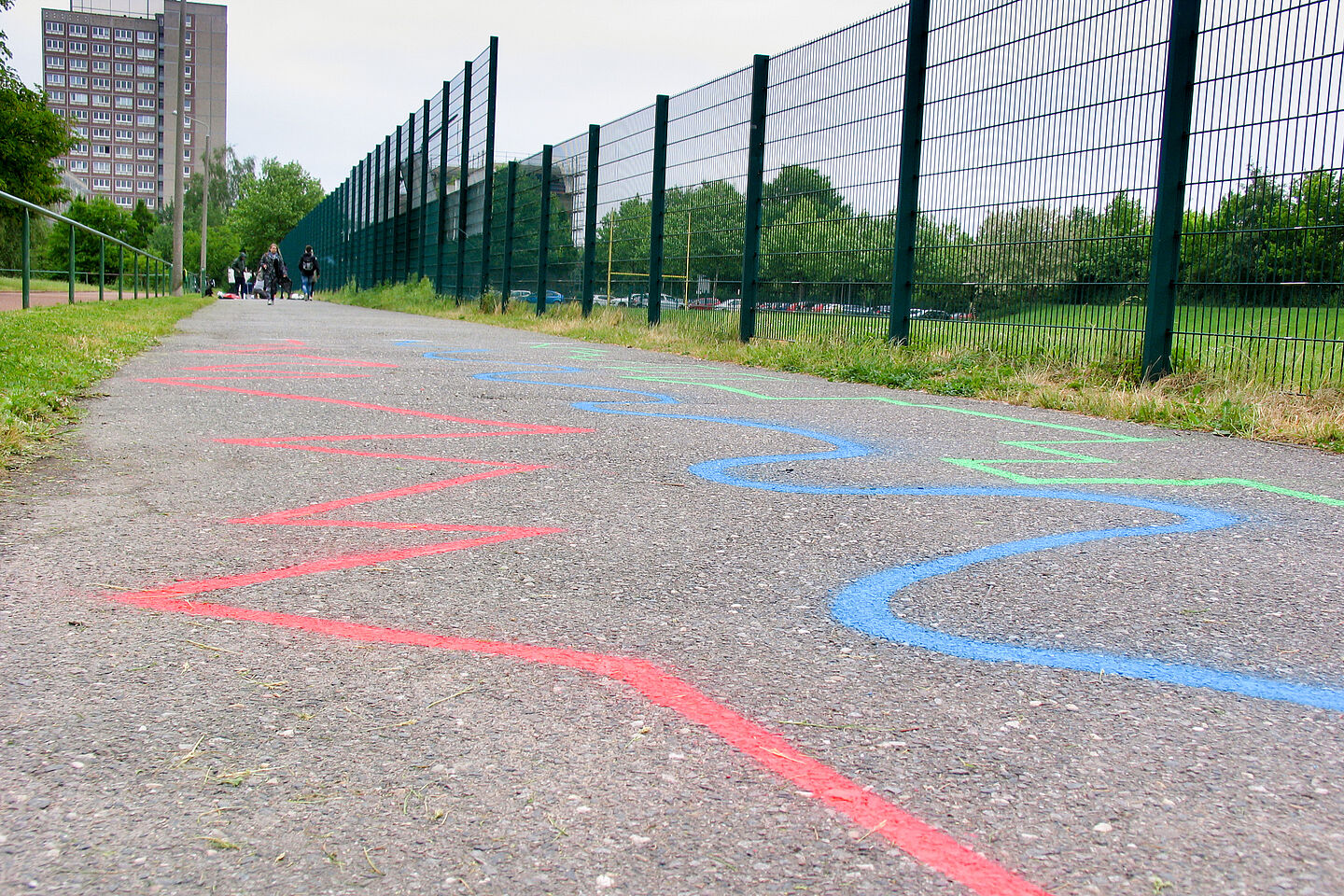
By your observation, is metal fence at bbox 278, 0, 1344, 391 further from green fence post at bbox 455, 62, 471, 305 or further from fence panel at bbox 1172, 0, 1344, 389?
green fence post at bbox 455, 62, 471, 305

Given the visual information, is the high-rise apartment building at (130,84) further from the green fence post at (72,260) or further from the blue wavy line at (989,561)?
the blue wavy line at (989,561)

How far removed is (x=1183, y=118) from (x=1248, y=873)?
6.83 m

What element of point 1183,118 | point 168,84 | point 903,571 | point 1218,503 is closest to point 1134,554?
point 903,571

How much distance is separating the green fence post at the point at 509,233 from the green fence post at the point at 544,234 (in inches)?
63.1

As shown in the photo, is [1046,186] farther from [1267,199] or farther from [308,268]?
[308,268]

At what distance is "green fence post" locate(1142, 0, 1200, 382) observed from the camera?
732cm

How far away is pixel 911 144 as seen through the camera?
9523 mm

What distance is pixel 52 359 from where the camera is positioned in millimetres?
7129

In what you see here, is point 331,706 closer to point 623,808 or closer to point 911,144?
point 623,808

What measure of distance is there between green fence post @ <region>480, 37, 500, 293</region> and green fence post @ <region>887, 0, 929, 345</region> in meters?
13.9

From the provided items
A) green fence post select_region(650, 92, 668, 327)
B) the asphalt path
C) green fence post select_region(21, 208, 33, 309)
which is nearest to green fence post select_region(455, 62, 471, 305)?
green fence post select_region(650, 92, 668, 327)

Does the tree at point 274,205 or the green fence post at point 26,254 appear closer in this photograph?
the green fence post at point 26,254

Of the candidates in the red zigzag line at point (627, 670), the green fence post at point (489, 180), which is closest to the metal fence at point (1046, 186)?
the red zigzag line at point (627, 670)

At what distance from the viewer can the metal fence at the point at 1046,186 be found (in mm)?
6609
